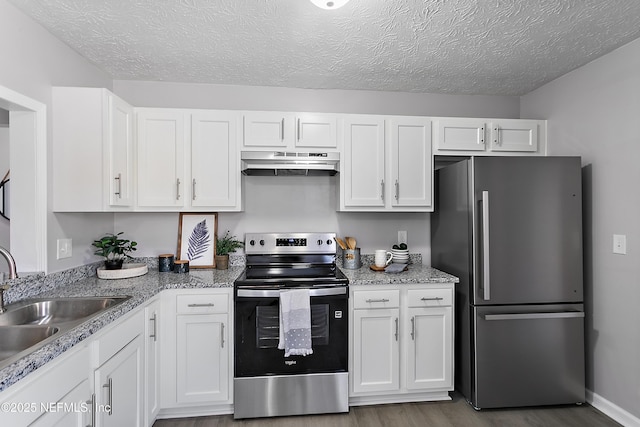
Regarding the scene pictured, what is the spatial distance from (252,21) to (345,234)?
174 cm

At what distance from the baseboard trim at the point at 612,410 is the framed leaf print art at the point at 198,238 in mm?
2931

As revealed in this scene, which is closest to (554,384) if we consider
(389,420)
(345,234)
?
(389,420)

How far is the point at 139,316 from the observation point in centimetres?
180

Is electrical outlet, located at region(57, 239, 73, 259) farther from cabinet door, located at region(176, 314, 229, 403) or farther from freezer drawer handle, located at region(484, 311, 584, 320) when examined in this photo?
freezer drawer handle, located at region(484, 311, 584, 320)

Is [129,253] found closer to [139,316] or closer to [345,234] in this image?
[139,316]

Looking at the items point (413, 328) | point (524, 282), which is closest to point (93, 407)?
point (413, 328)

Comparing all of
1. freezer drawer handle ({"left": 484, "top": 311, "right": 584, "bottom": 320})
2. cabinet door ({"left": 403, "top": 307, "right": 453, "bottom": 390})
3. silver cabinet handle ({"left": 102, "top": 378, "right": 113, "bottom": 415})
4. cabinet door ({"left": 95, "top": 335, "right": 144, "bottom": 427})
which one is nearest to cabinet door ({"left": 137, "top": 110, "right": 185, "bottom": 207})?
cabinet door ({"left": 95, "top": 335, "right": 144, "bottom": 427})

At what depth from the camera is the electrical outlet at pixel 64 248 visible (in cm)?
200

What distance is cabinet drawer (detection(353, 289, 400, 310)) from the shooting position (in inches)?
87.8

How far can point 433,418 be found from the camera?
2.17 m

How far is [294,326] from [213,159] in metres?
1.34

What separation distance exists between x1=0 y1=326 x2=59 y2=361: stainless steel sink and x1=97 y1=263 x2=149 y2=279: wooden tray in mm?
929

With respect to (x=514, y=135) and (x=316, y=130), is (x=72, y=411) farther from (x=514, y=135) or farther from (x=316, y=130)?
(x=514, y=135)

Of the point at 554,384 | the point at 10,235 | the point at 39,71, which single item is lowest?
the point at 554,384
